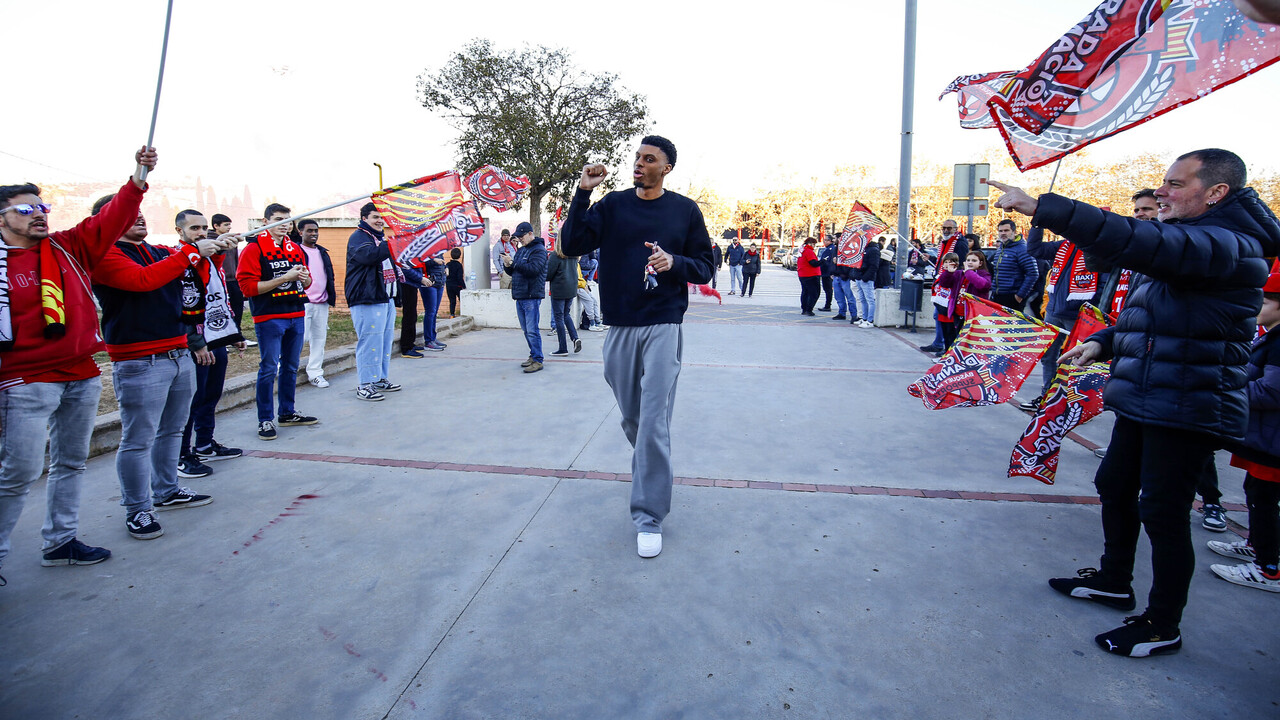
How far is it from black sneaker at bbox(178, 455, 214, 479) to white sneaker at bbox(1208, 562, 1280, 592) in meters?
5.70

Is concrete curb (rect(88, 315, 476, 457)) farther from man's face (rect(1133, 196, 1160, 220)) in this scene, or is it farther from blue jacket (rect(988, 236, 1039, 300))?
blue jacket (rect(988, 236, 1039, 300))

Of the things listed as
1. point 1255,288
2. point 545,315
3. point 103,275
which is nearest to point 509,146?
point 545,315

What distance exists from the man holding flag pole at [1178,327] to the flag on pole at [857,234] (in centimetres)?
973

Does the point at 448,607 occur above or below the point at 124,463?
below

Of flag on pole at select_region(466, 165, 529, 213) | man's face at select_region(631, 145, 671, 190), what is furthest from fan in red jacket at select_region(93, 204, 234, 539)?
flag on pole at select_region(466, 165, 529, 213)

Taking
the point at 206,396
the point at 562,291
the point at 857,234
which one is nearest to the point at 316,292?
the point at 206,396

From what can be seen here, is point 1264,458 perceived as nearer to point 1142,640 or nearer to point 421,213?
point 1142,640

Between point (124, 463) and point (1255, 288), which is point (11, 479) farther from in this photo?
point (1255, 288)

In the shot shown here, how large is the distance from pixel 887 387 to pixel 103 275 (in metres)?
6.62

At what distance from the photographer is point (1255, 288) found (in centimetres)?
240

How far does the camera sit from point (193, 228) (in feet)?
13.2

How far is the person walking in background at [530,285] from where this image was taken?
323 inches

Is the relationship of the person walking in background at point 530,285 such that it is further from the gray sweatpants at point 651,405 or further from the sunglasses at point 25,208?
the sunglasses at point 25,208

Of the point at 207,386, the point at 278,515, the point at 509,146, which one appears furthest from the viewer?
the point at 509,146
